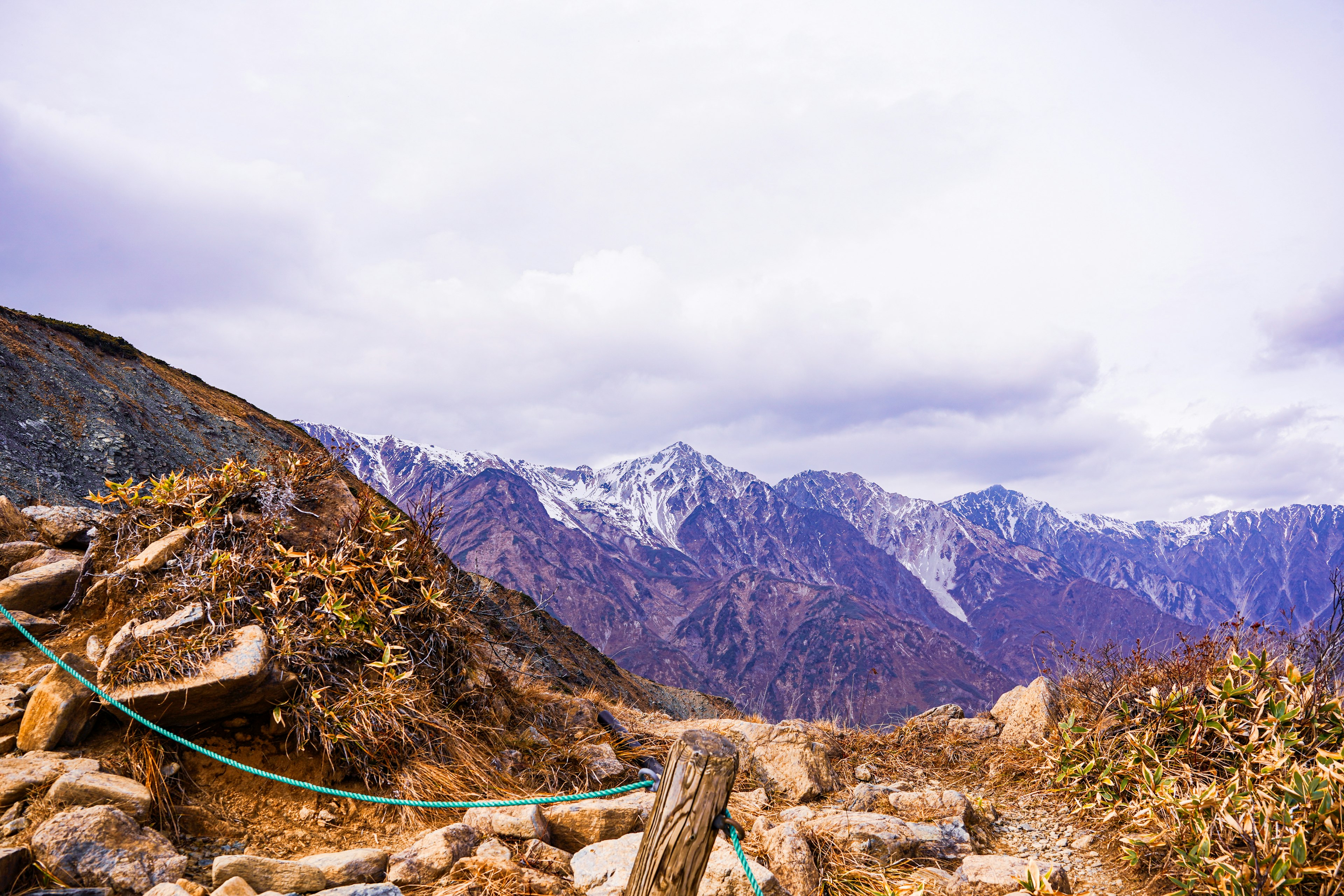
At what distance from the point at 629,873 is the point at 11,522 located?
717cm

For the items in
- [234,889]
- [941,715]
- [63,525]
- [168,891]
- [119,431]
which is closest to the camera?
[168,891]

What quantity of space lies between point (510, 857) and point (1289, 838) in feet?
14.7

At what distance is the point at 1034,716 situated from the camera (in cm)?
757

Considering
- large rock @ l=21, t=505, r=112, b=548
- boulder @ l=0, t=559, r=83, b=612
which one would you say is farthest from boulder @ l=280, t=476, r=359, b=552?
large rock @ l=21, t=505, r=112, b=548

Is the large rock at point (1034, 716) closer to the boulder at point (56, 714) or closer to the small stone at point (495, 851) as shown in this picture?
the small stone at point (495, 851)

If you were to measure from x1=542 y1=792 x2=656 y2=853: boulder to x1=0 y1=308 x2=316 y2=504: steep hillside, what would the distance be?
1140cm

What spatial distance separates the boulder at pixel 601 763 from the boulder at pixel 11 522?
552 centimetres

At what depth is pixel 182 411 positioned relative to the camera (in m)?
25.8

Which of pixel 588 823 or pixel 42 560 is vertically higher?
pixel 42 560

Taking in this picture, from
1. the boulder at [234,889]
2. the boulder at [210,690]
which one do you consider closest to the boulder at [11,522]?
the boulder at [210,690]

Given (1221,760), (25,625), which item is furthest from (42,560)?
(1221,760)

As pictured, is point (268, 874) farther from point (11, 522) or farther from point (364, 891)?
point (11, 522)

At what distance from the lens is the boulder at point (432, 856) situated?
333 centimetres

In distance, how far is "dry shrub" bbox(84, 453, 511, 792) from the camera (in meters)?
4.47
